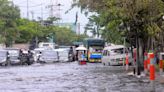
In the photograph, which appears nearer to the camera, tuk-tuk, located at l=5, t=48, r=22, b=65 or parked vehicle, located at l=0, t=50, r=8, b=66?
parked vehicle, located at l=0, t=50, r=8, b=66

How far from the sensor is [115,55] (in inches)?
2245

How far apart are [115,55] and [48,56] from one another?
1472 cm

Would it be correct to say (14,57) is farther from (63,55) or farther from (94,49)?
(94,49)

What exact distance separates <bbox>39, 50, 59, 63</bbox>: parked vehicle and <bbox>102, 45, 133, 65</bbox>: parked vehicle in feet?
35.3

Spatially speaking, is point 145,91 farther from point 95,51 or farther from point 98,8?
point 95,51

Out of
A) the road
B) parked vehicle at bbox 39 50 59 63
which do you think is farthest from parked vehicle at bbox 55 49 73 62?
the road

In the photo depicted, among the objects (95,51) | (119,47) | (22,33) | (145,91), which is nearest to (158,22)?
(145,91)

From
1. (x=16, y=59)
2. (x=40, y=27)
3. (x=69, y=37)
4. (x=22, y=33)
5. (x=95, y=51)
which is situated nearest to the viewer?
(x=16, y=59)

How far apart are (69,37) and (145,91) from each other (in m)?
145

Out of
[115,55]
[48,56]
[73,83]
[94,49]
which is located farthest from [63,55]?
[73,83]

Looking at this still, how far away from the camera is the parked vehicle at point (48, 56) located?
6850 cm

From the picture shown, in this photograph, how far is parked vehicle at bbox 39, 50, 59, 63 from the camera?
6850 centimetres

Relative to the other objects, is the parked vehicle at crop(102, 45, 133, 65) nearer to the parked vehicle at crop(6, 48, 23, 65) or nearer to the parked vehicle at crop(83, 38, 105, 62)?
the parked vehicle at crop(6, 48, 23, 65)

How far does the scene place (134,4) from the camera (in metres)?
29.6
